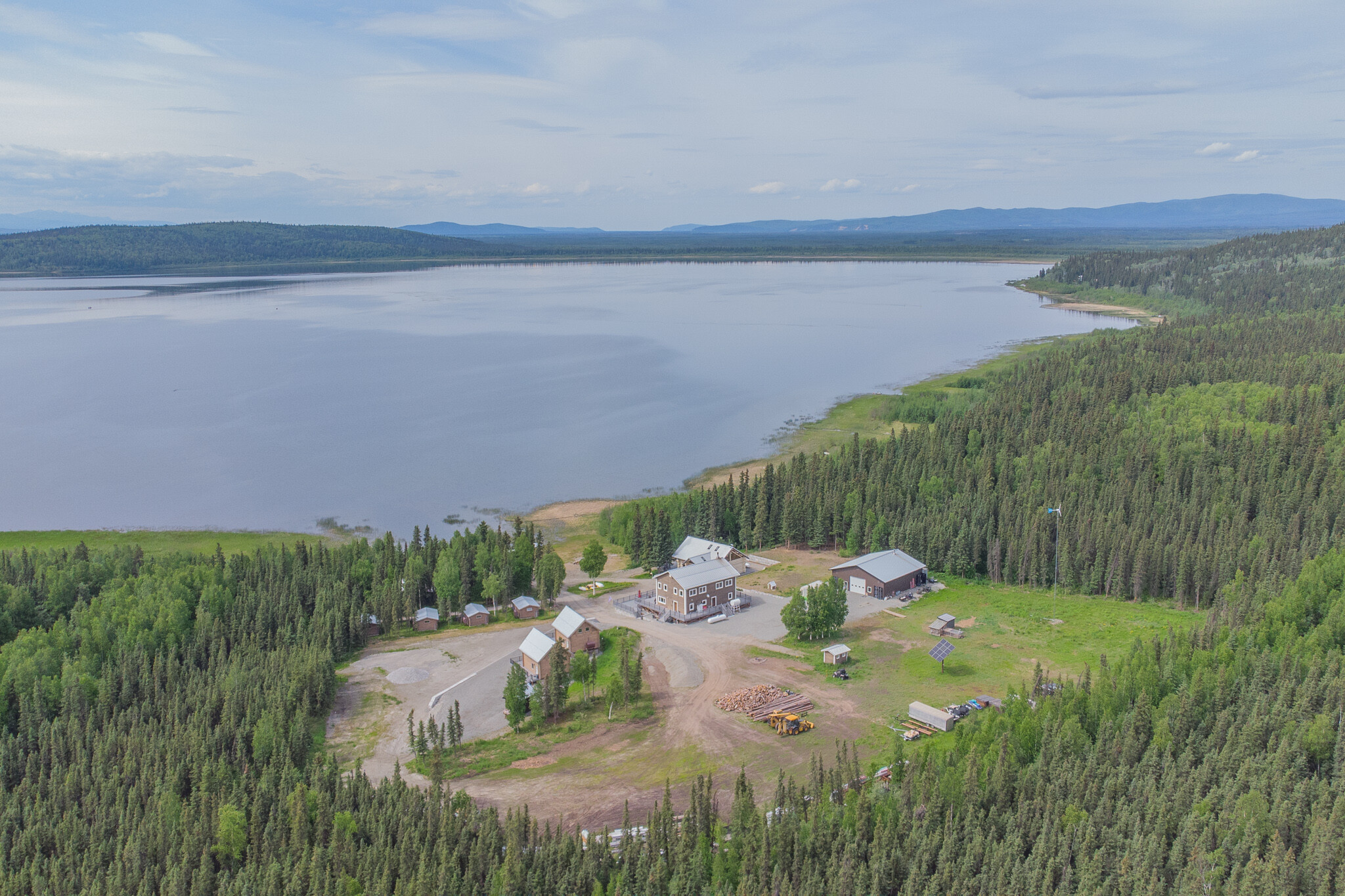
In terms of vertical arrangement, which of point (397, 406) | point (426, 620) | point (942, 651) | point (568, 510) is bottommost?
point (426, 620)

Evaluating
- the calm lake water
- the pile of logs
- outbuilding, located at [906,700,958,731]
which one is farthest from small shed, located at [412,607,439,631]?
outbuilding, located at [906,700,958,731]

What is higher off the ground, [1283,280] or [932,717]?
[1283,280]

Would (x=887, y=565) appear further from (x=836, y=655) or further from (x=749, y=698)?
(x=749, y=698)

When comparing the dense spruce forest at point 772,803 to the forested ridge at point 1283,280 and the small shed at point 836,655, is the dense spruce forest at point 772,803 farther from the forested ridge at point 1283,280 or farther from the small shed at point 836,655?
the forested ridge at point 1283,280

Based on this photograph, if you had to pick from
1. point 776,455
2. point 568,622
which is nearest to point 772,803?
point 568,622

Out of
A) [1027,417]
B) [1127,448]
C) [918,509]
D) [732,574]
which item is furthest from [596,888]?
[1027,417]

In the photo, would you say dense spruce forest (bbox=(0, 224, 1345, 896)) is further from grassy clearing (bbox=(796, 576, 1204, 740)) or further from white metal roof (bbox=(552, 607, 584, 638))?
white metal roof (bbox=(552, 607, 584, 638))

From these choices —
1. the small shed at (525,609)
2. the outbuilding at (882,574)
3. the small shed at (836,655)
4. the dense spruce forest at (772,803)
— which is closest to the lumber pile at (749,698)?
the small shed at (836,655)
